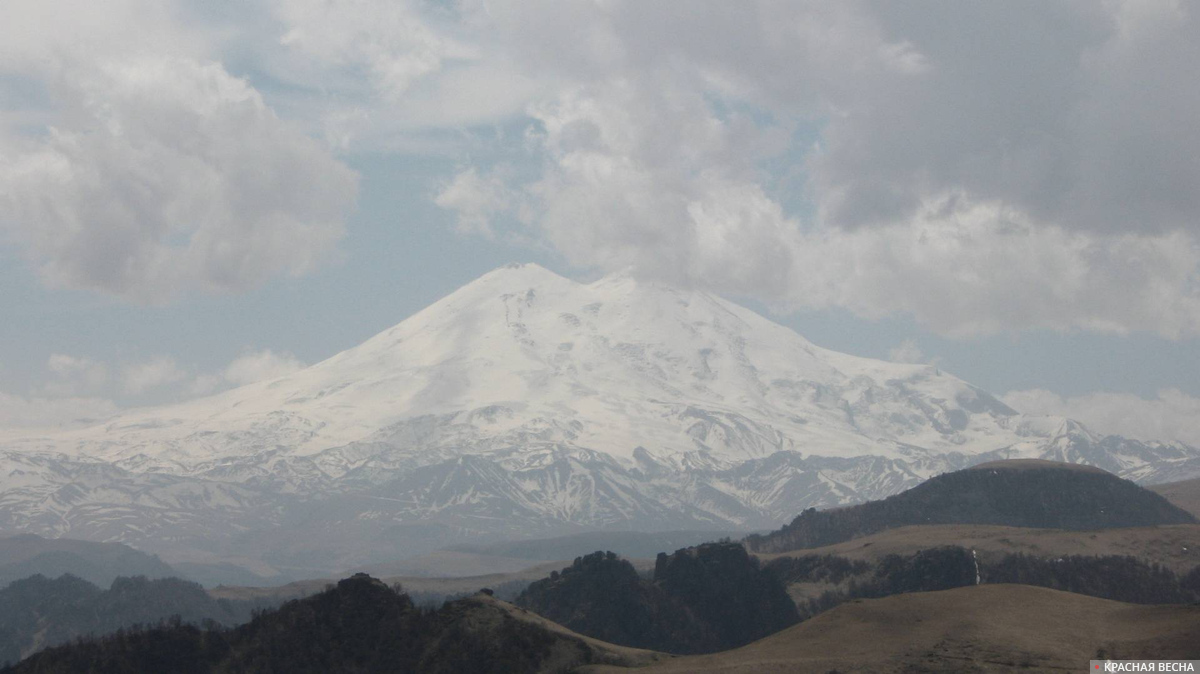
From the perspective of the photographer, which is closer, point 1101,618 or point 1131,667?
point 1131,667

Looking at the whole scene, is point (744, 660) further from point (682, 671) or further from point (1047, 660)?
point (1047, 660)

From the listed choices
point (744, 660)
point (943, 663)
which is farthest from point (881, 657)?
point (744, 660)

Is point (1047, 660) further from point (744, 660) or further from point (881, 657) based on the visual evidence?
point (744, 660)

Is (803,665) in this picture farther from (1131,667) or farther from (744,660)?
(1131,667)

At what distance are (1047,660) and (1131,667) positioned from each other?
1160cm

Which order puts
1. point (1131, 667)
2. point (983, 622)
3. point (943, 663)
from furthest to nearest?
1. point (983, 622)
2. point (943, 663)
3. point (1131, 667)

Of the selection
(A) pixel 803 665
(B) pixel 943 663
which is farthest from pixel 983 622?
(A) pixel 803 665

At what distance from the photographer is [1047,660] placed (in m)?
→ 172

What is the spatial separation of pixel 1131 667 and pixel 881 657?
34.5m

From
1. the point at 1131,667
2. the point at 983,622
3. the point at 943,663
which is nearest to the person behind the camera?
the point at 1131,667

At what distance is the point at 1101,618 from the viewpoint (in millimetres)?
196750

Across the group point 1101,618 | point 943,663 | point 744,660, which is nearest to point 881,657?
point 943,663

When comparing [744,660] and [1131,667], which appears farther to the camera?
[744,660]

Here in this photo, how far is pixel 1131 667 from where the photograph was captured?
16325cm
